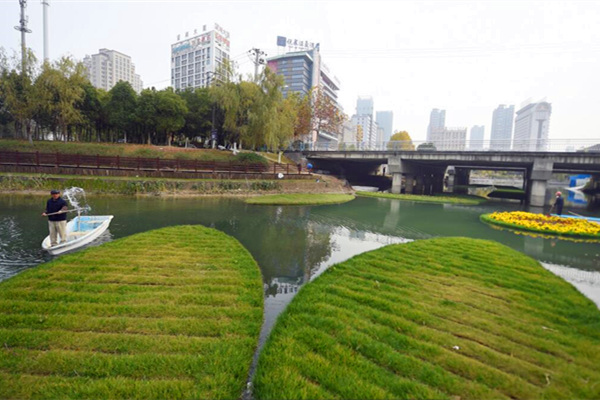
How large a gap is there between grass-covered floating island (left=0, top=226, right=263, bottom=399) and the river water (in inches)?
35.3

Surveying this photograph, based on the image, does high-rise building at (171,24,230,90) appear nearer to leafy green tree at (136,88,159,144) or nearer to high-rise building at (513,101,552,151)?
leafy green tree at (136,88,159,144)

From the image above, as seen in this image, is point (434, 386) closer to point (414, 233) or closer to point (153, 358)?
point (153, 358)

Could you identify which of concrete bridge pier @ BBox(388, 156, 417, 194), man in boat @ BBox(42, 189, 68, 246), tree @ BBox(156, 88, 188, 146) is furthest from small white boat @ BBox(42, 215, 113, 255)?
concrete bridge pier @ BBox(388, 156, 417, 194)

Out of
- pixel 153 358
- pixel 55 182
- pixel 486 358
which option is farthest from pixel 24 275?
pixel 55 182

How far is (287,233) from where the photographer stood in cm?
1425

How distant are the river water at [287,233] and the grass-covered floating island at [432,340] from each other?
1072 mm

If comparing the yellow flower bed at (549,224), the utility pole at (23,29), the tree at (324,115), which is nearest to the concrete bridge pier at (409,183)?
the yellow flower bed at (549,224)

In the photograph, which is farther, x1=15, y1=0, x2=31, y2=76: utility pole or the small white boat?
x1=15, y1=0, x2=31, y2=76: utility pole

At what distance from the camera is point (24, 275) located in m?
7.09

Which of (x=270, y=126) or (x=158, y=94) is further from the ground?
(x=158, y=94)

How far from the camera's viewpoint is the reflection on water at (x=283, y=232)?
9.15 meters

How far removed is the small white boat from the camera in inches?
372

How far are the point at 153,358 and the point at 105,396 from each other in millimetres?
712

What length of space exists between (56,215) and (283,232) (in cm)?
861
